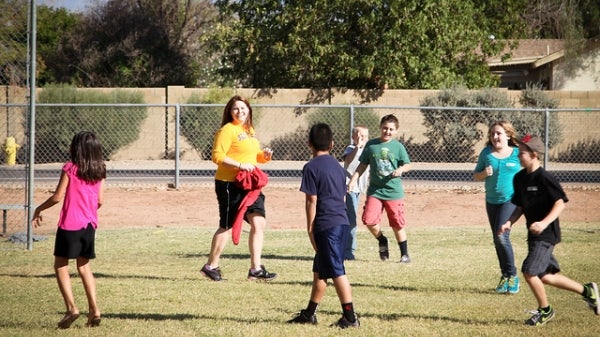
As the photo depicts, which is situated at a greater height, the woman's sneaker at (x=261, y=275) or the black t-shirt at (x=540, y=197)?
the black t-shirt at (x=540, y=197)

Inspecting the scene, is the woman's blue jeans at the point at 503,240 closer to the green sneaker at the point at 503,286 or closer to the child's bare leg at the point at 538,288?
the green sneaker at the point at 503,286

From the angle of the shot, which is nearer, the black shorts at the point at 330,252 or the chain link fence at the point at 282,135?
the black shorts at the point at 330,252

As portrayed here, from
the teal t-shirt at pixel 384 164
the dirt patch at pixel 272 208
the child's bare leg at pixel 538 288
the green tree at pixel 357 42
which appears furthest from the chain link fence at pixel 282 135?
the child's bare leg at pixel 538 288

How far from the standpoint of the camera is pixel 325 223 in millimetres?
7266

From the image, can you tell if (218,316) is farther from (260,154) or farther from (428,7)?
(428,7)

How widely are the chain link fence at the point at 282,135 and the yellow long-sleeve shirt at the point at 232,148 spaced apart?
13.5 metres

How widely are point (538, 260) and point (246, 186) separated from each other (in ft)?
10.6

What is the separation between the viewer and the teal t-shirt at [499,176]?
916cm

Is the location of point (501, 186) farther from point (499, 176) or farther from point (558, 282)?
point (558, 282)

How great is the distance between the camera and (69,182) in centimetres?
738

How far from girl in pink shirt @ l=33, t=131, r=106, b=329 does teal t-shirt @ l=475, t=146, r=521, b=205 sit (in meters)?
4.02

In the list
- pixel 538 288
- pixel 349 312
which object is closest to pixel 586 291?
pixel 538 288

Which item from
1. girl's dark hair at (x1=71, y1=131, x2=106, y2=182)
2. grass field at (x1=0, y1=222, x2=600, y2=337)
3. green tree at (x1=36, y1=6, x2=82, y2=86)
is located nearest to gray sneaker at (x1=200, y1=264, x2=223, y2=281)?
grass field at (x1=0, y1=222, x2=600, y2=337)

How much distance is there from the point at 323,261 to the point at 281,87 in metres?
23.8
